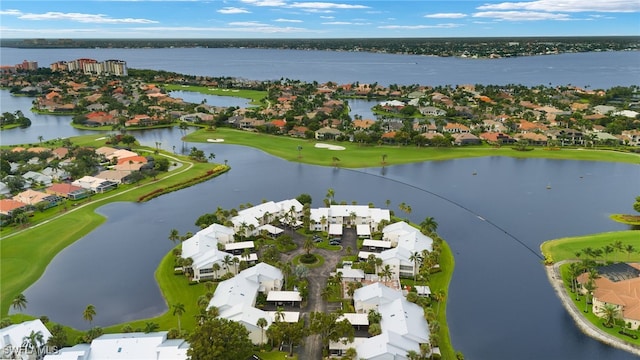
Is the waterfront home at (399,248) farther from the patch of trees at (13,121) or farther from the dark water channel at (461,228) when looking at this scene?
the patch of trees at (13,121)

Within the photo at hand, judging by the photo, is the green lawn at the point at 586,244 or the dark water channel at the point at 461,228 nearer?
the dark water channel at the point at 461,228

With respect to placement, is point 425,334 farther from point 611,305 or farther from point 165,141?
point 165,141

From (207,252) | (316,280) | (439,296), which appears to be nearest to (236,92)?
(207,252)

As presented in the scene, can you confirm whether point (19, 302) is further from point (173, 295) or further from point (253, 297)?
point (253, 297)

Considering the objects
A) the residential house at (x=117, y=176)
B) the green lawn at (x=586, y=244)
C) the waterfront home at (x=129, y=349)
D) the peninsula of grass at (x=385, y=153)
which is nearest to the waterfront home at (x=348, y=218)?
the green lawn at (x=586, y=244)

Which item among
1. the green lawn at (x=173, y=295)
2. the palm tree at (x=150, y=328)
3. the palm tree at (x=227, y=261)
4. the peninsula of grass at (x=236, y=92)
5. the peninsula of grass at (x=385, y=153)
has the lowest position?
the green lawn at (x=173, y=295)

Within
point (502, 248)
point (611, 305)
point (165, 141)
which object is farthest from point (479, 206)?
point (165, 141)

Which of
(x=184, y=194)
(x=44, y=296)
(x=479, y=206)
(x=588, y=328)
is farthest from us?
(x=184, y=194)
